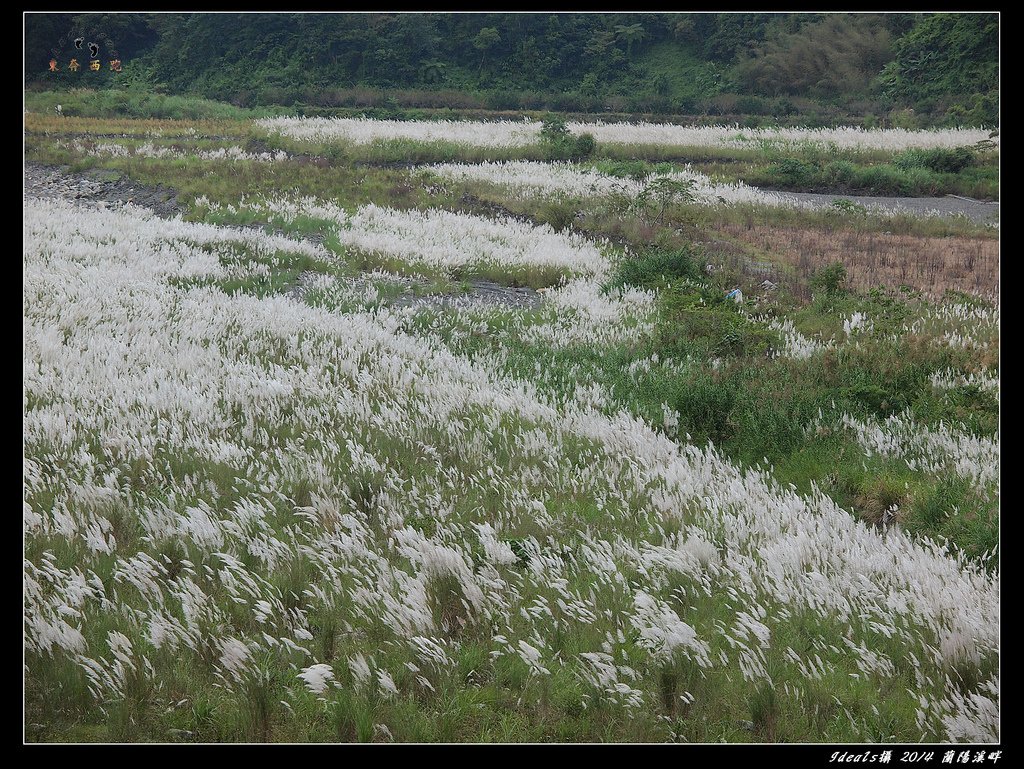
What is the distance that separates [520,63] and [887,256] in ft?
198

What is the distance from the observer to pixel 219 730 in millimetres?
2984

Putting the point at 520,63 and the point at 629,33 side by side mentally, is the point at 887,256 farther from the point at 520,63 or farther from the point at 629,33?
the point at 629,33

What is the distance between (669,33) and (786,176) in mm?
51623

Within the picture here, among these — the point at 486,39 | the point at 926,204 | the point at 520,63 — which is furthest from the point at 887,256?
the point at 520,63

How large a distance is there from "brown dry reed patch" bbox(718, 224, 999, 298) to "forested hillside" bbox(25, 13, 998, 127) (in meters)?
41.5

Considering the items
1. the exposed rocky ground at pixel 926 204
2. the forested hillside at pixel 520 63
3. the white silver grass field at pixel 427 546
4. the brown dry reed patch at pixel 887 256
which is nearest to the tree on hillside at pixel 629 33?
the forested hillside at pixel 520 63

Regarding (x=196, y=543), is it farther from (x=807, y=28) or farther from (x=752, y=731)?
(x=807, y=28)

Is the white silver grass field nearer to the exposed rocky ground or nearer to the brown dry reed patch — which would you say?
the brown dry reed patch

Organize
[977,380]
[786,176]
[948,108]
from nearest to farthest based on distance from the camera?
1. [977,380]
2. [786,176]
3. [948,108]

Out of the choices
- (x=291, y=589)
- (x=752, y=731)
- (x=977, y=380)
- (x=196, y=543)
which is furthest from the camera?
(x=977, y=380)

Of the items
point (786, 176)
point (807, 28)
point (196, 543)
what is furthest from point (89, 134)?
point (807, 28)

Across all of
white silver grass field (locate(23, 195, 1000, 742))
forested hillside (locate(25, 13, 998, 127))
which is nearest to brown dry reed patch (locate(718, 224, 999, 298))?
white silver grass field (locate(23, 195, 1000, 742))

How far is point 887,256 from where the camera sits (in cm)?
1670

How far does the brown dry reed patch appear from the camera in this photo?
13758mm
